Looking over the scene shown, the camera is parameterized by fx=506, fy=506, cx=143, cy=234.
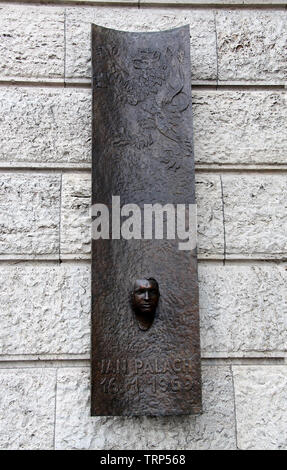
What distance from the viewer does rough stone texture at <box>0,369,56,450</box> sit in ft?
8.55

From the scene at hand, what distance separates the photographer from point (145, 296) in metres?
2.60

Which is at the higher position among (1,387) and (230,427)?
(1,387)

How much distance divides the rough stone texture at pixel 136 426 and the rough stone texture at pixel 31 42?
1.73 m

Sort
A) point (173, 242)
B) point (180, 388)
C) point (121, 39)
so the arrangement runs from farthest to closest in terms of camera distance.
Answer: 1. point (121, 39)
2. point (173, 242)
3. point (180, 388)

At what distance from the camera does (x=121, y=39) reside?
292cm

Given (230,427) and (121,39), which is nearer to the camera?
(230,427)

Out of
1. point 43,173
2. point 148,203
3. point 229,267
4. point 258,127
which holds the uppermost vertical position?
point 258,127

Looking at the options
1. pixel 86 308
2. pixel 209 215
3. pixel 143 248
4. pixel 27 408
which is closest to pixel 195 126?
pixel 209 215

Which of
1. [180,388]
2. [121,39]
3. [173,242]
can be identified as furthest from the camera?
[121,39]

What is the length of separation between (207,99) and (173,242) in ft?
3.02

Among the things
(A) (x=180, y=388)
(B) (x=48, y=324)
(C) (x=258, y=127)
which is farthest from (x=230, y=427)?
(C) (x=258, y=127)

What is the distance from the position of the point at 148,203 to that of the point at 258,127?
2.75 feet

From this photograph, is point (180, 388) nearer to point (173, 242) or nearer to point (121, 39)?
point (173, 242)

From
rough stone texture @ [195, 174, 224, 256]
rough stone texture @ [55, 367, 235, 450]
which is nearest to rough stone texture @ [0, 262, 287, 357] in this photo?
rough stone texture @ [195, 174, 224, 256]
